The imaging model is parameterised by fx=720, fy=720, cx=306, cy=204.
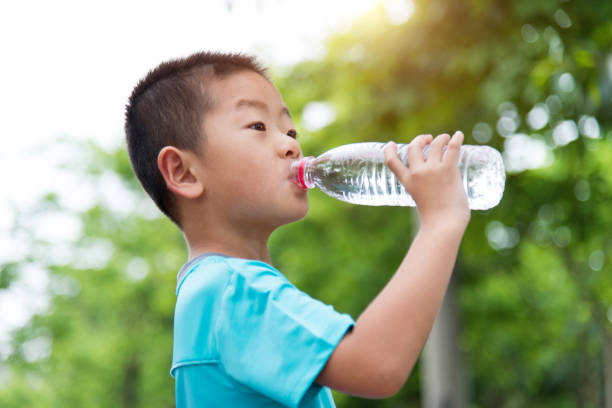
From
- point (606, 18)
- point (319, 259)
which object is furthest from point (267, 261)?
point (319, 259)

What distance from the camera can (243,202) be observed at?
5.36 feet

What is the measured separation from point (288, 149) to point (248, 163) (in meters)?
0.10

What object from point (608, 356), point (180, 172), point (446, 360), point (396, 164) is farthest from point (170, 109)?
point (608, 356)

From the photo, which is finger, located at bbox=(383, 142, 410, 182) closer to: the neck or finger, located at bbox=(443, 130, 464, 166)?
finger, located at bbox=(443, 130, 464, 166)

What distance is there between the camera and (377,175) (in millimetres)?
2096

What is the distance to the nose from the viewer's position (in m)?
1.65

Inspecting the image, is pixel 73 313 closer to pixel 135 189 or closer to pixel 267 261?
pixel 135 189

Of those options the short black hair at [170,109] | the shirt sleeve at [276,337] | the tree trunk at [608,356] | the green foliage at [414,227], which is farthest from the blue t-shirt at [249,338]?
the tree trunk at [608,356]

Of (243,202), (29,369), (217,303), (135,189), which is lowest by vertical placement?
(29,369)

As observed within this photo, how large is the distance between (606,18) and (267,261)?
342cm

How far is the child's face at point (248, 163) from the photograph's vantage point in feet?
5.34

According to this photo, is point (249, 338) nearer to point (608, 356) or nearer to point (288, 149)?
point (288, 149)

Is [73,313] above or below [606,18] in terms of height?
below

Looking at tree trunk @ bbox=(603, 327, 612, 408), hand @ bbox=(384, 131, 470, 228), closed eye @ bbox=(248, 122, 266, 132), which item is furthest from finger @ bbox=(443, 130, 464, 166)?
tree trunk @ bbox=(603, 327, 612, 408)
